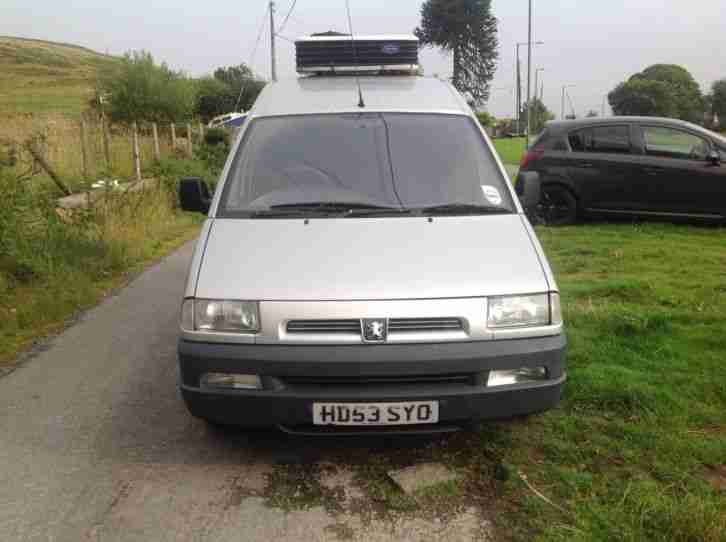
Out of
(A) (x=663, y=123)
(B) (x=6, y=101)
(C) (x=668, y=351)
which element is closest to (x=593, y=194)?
(A) (x=663, y=123)

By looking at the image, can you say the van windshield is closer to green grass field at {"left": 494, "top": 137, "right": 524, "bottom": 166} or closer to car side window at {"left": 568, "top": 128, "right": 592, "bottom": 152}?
car side window at {"left": 568, "top": 128, "right": 592, "bottom": 152}

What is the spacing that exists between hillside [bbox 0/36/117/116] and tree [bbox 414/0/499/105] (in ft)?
78.1

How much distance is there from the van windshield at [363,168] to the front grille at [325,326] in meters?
0.93

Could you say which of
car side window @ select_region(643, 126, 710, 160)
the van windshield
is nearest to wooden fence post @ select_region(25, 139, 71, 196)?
the van windshield

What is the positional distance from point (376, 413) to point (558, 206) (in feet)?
28.6

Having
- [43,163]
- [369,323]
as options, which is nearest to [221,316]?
[369,323]

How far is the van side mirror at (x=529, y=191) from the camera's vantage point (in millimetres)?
4863

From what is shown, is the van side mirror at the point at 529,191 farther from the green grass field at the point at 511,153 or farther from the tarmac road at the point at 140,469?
the green grass field at the point at 511,153

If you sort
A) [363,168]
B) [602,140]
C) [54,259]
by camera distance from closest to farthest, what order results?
1. [363,168]
2. [54,259]
3. [602,140]

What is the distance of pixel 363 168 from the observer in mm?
4512

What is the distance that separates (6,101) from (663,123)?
38.3 m

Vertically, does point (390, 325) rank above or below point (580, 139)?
below

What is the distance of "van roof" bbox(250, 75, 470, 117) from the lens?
16.1ft

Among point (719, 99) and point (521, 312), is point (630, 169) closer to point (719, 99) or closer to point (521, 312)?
point (521, 312)
